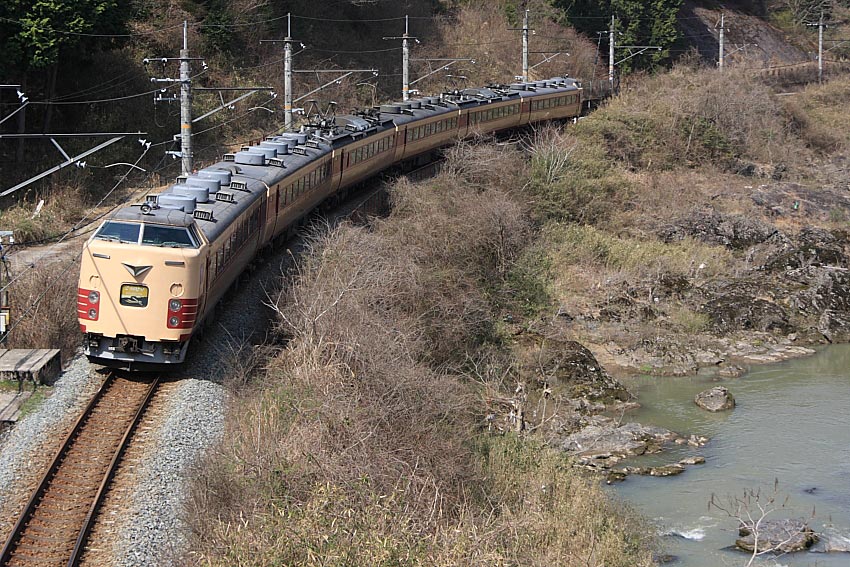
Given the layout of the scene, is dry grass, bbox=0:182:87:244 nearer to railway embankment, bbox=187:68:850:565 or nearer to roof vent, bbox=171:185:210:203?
roof vent, bbox=171:185:210:203

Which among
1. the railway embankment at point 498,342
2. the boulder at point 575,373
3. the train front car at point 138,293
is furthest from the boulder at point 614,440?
the train front car at point 138,293

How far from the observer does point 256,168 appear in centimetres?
2828

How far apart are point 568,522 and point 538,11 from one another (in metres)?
62.2

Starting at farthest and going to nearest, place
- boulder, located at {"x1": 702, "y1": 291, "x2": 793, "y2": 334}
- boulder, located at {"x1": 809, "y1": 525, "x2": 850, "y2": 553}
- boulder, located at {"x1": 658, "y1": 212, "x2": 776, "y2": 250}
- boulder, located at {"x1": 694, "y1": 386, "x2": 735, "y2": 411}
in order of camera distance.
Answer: boulder, located at {"x1": 658, "y1": 212, "x2": 776, "y2": 250}, boulder, located at {"x1": 702, "y1": 291, "x2": 793, "y2": 334}, boulder, located at {"x1": 694, "y1": 386, "x2": 735, "y2": 411}, boulder, located at {"x1": 809, "y1": 525, "x2": 850, "y2": 553}

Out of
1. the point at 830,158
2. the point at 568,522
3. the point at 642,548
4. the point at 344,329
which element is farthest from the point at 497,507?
the point at 830,158

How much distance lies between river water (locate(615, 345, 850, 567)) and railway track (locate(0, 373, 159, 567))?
11047 millimetres

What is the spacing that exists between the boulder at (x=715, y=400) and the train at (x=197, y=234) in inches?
510

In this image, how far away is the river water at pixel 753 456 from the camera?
2209 cm

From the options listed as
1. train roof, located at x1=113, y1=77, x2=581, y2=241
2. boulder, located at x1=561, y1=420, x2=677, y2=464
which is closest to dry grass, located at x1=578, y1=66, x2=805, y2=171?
train roof, located at x1=113, y1=77, x2=581, y2=241

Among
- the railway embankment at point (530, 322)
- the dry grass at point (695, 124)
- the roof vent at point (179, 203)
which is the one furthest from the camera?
the dry grass at point (695, 124)

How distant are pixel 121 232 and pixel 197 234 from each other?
56.1 inches

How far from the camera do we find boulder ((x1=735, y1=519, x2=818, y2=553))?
2117 centimetres

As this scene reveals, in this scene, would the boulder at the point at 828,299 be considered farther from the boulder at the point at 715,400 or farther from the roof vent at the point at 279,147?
the roof vent at the point at 279,147

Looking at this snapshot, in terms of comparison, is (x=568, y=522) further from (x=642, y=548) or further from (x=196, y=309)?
(x=196, y=309)
